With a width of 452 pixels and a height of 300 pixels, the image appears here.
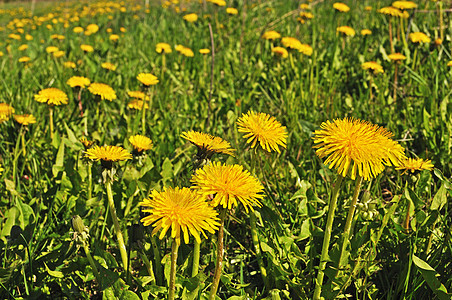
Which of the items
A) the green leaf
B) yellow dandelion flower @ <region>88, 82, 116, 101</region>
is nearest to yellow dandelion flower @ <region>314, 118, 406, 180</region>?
the green leaf

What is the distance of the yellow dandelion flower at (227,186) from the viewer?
0.91 metres

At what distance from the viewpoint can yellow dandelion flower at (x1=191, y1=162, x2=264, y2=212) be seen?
91 centimetres

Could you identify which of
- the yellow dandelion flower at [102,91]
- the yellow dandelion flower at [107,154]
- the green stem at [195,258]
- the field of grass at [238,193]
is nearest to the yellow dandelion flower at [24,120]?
the field of grass at [238,193]

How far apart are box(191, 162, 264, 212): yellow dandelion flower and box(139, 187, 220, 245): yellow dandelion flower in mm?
28

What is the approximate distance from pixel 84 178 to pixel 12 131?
0.63m

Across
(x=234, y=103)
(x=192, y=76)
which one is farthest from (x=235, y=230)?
(x=192, y=76)

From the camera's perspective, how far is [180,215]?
2.92ft

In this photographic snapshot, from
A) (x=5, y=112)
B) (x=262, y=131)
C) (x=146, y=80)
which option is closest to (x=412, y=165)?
(x=262, y=131)

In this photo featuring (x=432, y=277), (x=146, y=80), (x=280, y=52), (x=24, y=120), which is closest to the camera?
(x=432, y=277)

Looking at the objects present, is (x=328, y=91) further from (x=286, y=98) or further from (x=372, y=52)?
(x=372, y=52)

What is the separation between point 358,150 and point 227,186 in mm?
327

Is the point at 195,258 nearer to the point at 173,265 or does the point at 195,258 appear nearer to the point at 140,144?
the point at 173,265

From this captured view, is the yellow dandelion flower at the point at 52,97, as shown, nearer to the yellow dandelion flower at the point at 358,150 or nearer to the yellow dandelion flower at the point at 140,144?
the yellow dandelion flower at the point at 140,144

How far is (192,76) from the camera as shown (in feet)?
10.4
